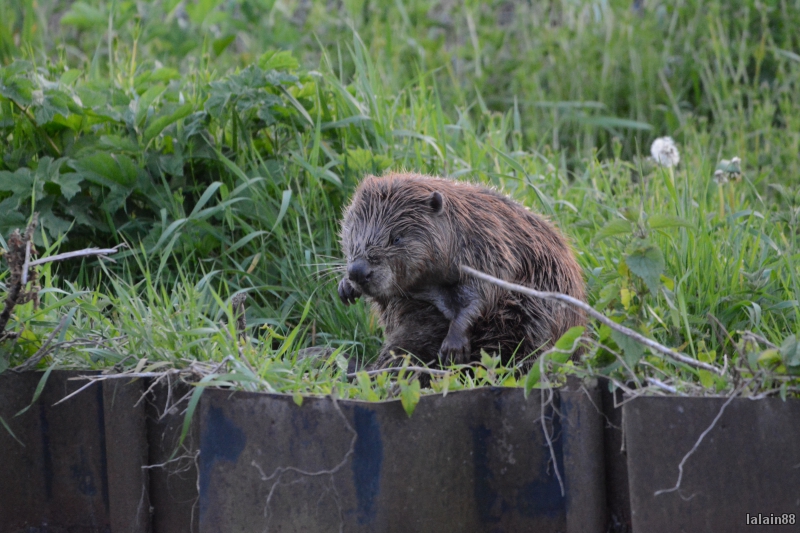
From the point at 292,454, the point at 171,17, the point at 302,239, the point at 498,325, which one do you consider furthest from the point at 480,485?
the point at 171,17

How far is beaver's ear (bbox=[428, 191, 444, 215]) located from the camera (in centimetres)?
303

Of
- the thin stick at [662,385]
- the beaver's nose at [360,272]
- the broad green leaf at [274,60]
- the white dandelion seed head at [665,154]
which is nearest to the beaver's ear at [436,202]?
the beaver's nose at [360,272]

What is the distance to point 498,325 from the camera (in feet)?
10.3

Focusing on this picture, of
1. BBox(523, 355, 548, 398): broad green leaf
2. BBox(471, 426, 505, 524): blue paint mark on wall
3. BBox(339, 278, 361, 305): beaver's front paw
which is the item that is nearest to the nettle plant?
BBox(339, 278, 361, 305): beaver's front paw

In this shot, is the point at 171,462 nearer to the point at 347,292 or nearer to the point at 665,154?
the point at 347,292

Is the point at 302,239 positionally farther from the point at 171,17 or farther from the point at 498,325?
the point at 171,17

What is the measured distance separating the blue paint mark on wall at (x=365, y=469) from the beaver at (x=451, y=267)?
70cm

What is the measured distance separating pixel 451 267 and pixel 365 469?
94 cm

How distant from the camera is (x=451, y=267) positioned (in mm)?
3090

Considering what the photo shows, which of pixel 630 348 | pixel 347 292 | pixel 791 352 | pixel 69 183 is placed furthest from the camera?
pixel 69 183

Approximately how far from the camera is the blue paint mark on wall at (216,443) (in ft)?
7.88

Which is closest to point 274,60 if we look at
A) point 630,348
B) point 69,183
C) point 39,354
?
point 69,183

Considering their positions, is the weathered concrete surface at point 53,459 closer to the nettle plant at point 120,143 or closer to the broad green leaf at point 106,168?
the nettle plant at point 120,143

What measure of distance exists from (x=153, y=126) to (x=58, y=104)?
42 cm
